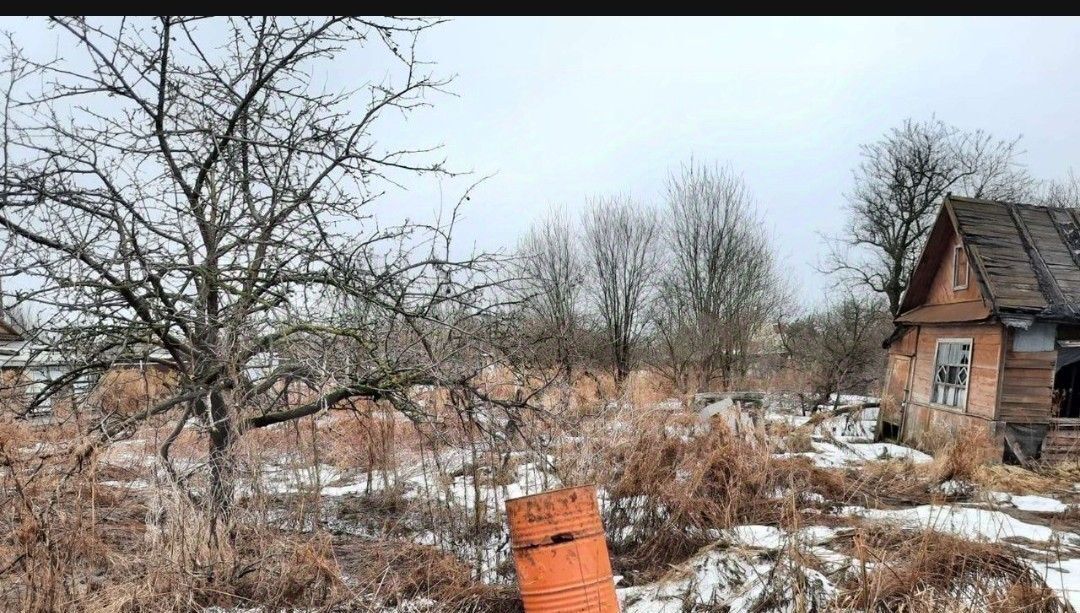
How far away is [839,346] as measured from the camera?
2403 centimetres

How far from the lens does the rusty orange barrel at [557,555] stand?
14.0 feet

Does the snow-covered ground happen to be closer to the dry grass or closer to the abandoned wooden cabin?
the dry grass

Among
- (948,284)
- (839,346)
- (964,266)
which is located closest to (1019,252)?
(964,266)

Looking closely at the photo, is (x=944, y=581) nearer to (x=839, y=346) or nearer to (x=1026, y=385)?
(x=1026, y=385)

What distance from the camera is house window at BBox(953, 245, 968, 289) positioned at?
1320 cm

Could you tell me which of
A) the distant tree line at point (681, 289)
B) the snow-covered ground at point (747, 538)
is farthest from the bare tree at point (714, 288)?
the snow-covered ground at point (747, 538)

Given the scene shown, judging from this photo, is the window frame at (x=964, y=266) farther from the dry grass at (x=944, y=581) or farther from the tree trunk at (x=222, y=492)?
the tree trunk at (x=222, y=492)

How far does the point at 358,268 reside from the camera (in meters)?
5.51

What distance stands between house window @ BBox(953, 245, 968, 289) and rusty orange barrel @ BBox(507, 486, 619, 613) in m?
11.6

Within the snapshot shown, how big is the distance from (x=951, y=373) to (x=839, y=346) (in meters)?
10.9

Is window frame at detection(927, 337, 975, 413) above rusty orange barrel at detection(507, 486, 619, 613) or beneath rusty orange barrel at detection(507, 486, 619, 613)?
above

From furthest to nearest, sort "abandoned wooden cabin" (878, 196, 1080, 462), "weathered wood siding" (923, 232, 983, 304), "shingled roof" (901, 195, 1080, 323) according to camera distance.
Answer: "weathered wood siding" (923, 232, 983, 304)
"shingled roof" (901, 195, 1080, 323)
"abandoned wooden cabin" (878, 196, 1080, 462)

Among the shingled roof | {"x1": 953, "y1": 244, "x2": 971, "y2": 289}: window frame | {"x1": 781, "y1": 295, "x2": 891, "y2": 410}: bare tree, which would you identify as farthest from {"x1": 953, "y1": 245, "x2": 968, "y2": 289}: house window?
{"x1": 781, "y1": 295, "x2": 891, "y2": 410}: bare tree
